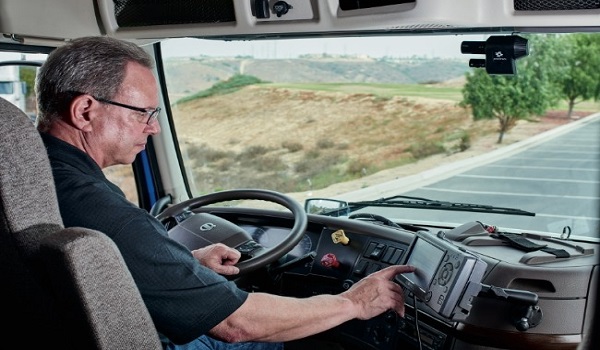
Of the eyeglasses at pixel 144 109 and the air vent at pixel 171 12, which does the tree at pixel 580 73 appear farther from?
the eyeglasses at pixel 144 109

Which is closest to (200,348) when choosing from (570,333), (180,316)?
(180,316)

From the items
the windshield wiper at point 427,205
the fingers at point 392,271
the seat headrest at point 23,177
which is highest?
the seat headrest at point 23,177

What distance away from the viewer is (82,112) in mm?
2336

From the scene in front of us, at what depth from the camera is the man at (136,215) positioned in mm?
2150

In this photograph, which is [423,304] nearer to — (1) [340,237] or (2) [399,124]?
(1) [340,237]

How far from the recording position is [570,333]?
8.35ft

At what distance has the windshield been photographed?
3.48 m

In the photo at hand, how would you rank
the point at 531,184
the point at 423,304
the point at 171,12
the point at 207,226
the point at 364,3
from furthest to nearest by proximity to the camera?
the point at 531,184, the point at 207,226, the point at 171,12, the point at 423,304, the point at 364,3

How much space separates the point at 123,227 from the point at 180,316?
0.27 meters

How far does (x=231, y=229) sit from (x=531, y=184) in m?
1.33

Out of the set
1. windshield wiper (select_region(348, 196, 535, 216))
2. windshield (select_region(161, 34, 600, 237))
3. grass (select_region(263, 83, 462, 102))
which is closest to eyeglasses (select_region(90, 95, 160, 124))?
windshield (select_region(161, 34, 600, 237))

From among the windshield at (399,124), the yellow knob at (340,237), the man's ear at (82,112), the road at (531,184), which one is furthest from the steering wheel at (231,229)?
the man's ear at (82,112)

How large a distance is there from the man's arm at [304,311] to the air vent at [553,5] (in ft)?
2.88

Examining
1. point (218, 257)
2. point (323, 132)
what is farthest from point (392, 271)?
point (323, 132)
